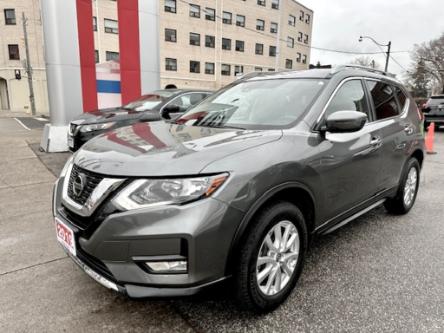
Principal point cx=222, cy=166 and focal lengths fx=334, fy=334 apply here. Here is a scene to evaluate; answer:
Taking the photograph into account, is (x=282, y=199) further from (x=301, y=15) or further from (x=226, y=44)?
(x=301, y=15)

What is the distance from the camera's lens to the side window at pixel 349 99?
111 inches

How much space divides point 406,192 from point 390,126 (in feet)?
3.60

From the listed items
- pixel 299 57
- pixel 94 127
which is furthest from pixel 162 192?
pixel 299 57

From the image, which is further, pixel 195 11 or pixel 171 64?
pixel 195 11

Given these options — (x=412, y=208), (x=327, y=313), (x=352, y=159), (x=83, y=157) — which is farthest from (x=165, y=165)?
(x=412, y=208)

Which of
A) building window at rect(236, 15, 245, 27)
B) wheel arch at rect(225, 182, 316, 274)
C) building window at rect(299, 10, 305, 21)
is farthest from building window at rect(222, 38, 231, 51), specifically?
wheel arch at rect(225, 182, 316, 274)

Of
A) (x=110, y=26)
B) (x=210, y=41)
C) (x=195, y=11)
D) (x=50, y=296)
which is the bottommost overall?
(x=50, y=296)

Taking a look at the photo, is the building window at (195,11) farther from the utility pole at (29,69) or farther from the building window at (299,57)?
the building window at (299,57)

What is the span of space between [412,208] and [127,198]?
417 cm

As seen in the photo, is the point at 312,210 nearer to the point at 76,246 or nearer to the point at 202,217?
the point at 202,217

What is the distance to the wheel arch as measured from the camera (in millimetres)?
1931

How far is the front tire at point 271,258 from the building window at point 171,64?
31.4 metres

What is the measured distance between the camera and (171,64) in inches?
1259

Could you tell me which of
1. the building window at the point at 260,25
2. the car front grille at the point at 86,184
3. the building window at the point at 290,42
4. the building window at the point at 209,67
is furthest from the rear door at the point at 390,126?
the building window at the point at 290,42
